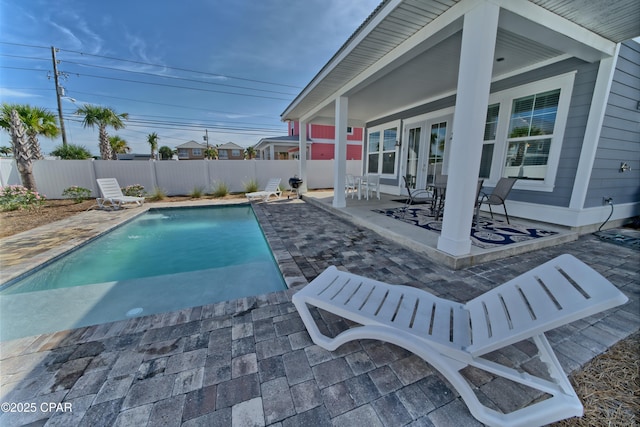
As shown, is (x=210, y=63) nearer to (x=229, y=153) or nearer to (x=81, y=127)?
(x=81, y=127)

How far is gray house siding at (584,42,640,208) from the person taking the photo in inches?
154

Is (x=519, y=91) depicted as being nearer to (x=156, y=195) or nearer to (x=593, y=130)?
(x=593, y=130)

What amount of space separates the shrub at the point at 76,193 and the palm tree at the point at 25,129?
1.11 meters

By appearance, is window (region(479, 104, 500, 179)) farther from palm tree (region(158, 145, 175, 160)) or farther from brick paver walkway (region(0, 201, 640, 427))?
palm tree (region(158, 145, 175, 160))

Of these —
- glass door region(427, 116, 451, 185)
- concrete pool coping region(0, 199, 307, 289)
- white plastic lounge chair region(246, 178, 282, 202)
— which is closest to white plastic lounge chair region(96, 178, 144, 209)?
concrete pool coping region(0, 199, 307, 289)

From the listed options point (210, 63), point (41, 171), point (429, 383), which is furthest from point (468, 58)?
point (210, 63)

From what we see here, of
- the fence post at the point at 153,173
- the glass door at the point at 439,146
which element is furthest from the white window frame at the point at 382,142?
the fence post at the point at 153,173

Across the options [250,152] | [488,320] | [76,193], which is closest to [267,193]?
[76,193]

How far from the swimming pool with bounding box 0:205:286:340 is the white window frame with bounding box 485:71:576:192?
5.06 metres

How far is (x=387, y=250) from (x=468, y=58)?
8.19 ft

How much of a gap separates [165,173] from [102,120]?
5744 millimetres

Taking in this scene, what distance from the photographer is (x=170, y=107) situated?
2281 centimetres

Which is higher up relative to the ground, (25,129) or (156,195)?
(25,129)

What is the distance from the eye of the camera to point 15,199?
614cm
